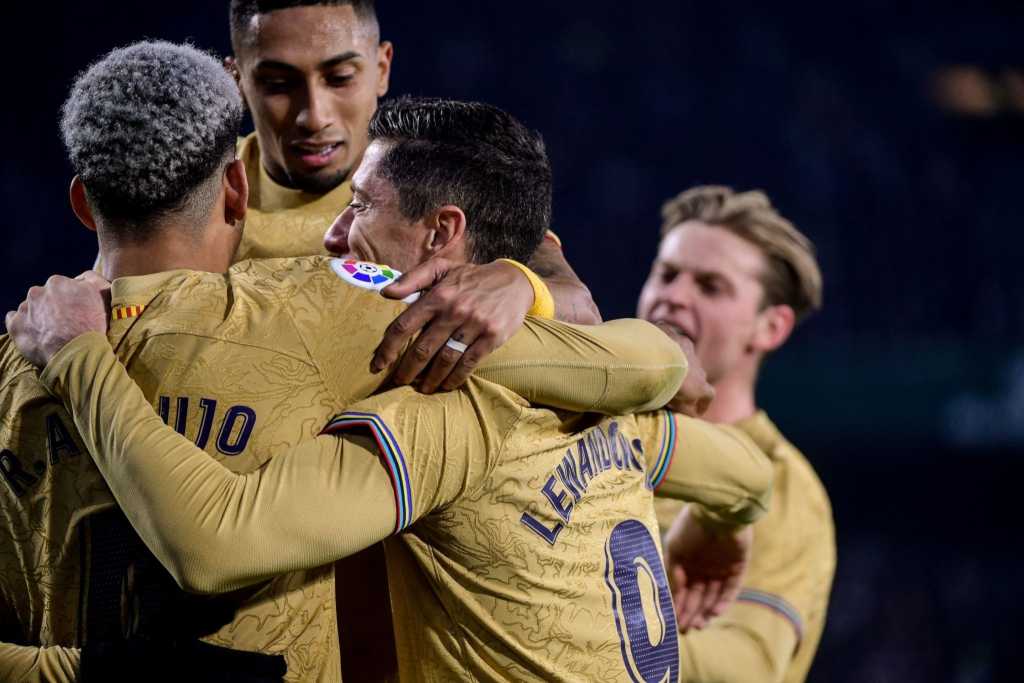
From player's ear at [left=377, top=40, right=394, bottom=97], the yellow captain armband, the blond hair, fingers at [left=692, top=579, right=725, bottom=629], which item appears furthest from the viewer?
the blond hair

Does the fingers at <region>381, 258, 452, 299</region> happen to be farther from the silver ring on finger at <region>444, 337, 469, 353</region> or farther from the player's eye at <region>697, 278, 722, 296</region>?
the player's eye at <region>697, 278, 722, 296</region>

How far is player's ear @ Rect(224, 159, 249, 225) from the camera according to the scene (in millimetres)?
1804

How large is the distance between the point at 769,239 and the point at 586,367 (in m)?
2.29

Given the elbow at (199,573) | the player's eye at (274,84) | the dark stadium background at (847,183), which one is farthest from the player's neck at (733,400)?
the dark stadium background at (847,183)

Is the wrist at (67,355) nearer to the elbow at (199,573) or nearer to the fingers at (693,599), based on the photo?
the elbow at (199,573)

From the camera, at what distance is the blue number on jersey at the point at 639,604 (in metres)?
1.81

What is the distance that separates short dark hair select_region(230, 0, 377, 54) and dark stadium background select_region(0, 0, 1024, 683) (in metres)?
4.02

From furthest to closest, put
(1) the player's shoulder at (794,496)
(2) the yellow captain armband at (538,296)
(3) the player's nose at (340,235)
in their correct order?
(1) the player's shoulder at (794,496) < (3) the player's nose at (340,235) < (2) the yellow captain armband at (538,296)

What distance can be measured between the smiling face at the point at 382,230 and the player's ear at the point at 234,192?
0.52ft

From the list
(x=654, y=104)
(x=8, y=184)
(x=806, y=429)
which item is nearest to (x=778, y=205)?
(x=654, y=104)

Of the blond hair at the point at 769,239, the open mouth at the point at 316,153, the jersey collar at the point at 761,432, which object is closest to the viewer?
the open mouth at the point at 316,153

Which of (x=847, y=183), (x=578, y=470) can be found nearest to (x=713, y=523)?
(x=578, y=470)

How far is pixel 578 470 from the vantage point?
1.78 metres

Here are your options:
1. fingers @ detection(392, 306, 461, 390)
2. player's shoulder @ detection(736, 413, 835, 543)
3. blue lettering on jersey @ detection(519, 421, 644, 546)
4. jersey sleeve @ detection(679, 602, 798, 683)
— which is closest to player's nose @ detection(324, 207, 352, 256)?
fingers @ detection(392, 306, 461, 390)
